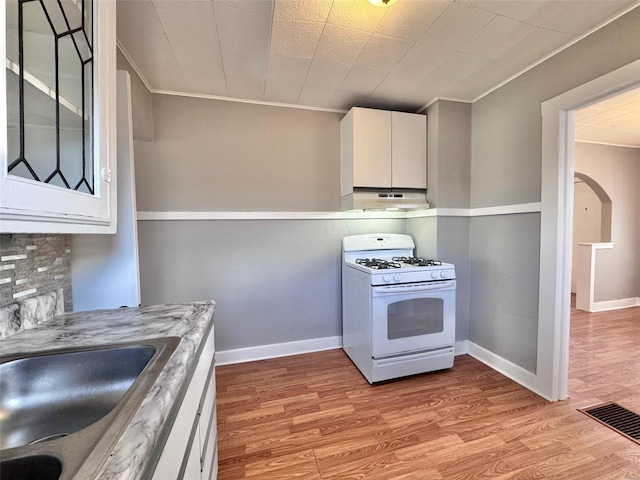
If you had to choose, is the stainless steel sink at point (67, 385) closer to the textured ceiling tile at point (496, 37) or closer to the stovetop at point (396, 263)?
the stovetop at point (396, 263)

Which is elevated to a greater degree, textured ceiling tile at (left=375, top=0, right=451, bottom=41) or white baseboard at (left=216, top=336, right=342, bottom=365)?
textured ceiling tile at (left=375, top=0, right=451, bottom=41)

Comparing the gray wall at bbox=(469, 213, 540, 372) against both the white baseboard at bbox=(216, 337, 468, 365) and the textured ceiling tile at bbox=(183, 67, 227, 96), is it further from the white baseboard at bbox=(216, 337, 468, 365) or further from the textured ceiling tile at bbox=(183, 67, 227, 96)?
the textured ceiling tile at bbox=(183, 67, 227, 96)

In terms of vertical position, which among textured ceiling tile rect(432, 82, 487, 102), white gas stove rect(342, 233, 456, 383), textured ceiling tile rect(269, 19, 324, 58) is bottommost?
white gas stove rect(342, 233, 456, 383)

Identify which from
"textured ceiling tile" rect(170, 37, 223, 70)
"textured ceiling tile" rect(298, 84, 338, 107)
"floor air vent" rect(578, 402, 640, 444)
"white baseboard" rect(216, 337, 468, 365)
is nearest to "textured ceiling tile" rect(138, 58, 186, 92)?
"textured ceiling tile" rect(170, 37, 223, 70)

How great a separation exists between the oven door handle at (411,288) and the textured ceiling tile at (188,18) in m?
1.96

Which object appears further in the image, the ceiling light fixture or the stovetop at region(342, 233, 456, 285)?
the stovetop at region(342, 233, 456, 285)

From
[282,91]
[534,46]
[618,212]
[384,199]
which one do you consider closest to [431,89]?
[534,46]

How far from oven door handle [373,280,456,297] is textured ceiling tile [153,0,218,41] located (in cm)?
196

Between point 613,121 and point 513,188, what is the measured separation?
2.12 metres

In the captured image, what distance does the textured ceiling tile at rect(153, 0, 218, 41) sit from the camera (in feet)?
4.61

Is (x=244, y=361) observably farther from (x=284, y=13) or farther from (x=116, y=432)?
(x=284, y=13)

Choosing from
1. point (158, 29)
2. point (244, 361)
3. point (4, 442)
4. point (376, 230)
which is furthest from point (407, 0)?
point (244, 361)

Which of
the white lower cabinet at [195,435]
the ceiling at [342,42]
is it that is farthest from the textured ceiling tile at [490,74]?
the white lower cabinet at [195,435]

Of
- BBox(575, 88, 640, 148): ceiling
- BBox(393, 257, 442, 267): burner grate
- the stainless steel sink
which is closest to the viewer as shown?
the stainless steel sink
